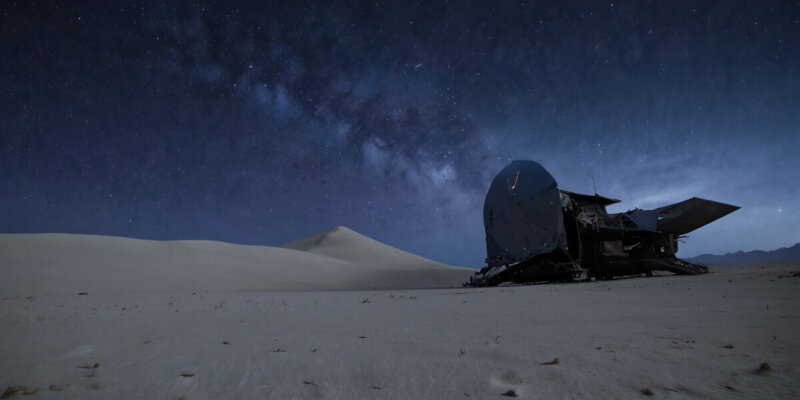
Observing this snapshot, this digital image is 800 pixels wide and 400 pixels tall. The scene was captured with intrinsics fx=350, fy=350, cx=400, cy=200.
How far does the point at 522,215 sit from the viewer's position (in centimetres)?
1581

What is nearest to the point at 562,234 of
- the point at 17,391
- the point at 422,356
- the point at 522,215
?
the point at 522,215

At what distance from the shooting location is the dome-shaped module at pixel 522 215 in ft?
48.5

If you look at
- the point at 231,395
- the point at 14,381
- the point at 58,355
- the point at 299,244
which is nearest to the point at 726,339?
the point at 231,395

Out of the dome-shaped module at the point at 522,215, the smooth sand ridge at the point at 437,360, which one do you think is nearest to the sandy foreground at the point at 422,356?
the smooth sand ridge at the point at 437,360

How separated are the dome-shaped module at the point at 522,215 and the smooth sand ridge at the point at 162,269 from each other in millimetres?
11327

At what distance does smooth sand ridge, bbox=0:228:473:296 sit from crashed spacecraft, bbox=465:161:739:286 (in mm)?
11683

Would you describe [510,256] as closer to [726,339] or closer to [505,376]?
[726,339]

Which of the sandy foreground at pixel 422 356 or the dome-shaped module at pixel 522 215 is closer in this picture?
the sandy foreground at pixel 422 356

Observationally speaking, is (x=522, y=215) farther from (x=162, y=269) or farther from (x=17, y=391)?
(x=162, y=269)

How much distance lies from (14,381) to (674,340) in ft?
14.3

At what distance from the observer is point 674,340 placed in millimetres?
2570

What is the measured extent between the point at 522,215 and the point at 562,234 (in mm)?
1842

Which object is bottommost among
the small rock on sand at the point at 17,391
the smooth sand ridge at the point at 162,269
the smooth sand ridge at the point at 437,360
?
the smooth sand ridge at the point at 437,360

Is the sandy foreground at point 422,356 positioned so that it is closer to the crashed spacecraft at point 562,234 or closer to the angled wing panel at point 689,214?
the crashed spacecraft at point 562,234
